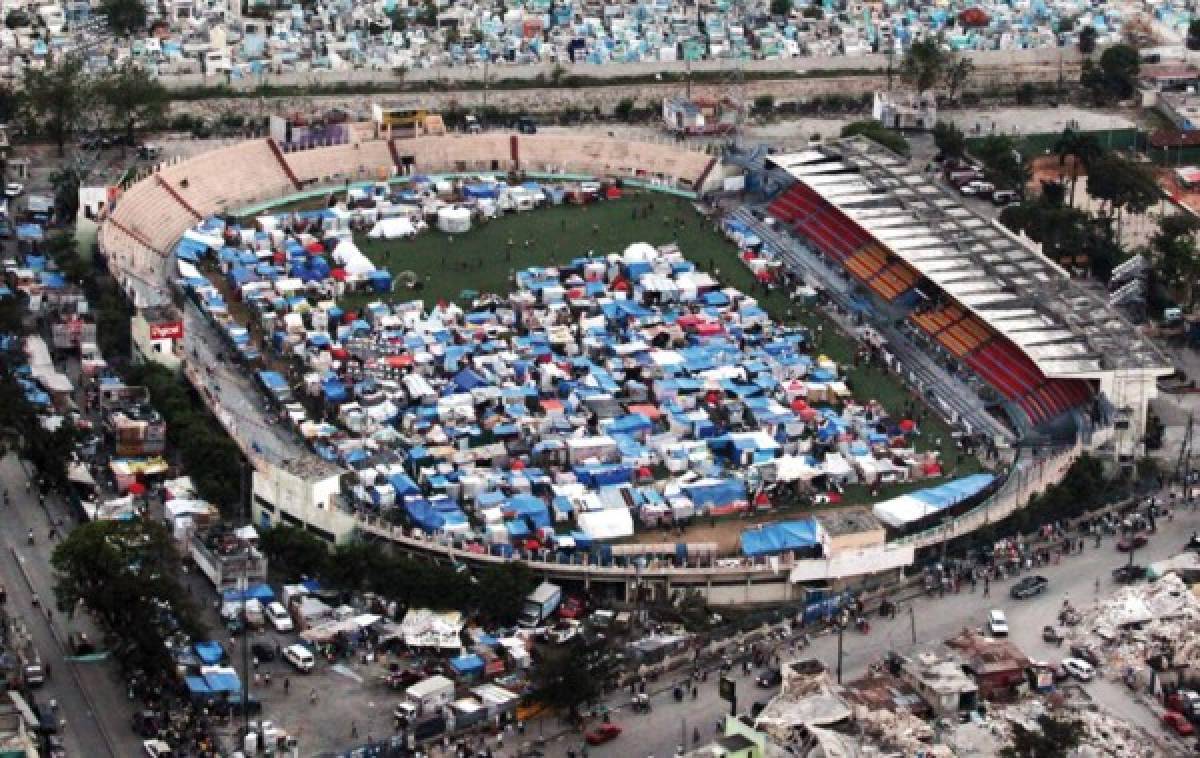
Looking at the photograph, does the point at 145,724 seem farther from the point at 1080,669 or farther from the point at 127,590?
the point at 1080,669

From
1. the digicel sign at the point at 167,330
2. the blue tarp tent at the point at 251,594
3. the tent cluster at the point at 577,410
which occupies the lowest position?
the blue tarp tent at the point at 251,594

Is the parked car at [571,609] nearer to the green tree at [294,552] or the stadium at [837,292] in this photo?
the stadium at [837,292]

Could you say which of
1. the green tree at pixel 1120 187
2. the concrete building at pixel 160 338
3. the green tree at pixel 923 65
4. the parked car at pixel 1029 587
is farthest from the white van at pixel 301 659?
the green tree at pixel 923 65

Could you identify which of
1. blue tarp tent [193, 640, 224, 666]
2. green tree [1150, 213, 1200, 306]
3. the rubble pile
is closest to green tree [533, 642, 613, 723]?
blue tarp tent [193, 640, 224, 666]

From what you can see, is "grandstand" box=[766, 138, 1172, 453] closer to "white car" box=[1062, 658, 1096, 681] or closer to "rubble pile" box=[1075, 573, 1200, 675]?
"rubble pile" box=[1075, 573, 1200, 675]

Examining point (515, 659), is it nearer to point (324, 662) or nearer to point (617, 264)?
point (324, 662)

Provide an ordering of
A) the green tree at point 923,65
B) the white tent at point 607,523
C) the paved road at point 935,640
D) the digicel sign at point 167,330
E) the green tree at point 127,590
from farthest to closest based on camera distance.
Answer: the green tree at point 923,65 < the digicel sign at point 167,330 < the white tent at point 607,523 < the green tree at point 127,590 < the paved road at point 935,640
